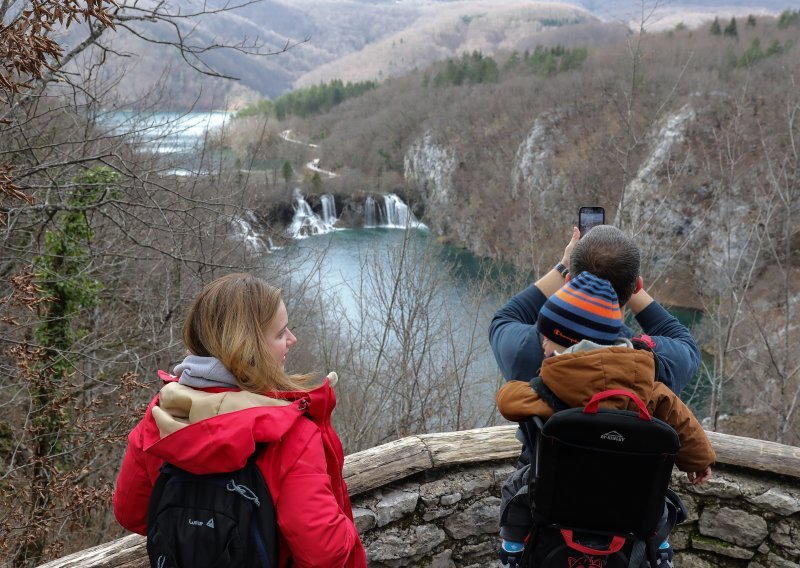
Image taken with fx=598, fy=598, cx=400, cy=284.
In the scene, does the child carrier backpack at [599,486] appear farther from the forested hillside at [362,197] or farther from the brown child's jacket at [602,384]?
the forested hillside at [362,197]

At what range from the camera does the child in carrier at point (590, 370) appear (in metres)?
1.63

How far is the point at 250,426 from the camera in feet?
4.57

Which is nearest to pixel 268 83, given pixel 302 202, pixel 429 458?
pixel 302 202

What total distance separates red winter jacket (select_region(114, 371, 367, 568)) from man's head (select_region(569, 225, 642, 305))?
92cm

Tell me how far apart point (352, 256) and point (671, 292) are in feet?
53.6

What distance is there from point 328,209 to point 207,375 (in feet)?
135

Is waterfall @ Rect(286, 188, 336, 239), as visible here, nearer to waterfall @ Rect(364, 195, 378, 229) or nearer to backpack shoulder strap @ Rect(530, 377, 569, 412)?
waterfall @ Rect(364, 195, 378, 229)

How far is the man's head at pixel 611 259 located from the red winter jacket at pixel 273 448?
0.92m

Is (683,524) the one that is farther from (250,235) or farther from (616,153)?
(616,153)

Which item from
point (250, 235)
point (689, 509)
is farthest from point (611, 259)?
point (250, 235)

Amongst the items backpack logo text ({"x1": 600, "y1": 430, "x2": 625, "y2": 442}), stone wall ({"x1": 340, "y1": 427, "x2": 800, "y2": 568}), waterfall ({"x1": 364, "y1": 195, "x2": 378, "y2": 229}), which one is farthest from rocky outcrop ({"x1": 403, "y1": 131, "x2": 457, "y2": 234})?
backpack logo text ({"x1": 600, "y1": 430, "x2": 625, "y2": 442})

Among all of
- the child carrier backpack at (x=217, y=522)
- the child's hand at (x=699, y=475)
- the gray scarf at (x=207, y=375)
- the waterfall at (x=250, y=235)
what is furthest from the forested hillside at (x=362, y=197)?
the child's hand at (x=699, y=475)

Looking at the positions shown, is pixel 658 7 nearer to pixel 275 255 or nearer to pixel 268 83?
pixel 275 255

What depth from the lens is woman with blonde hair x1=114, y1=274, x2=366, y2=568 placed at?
1398mm
